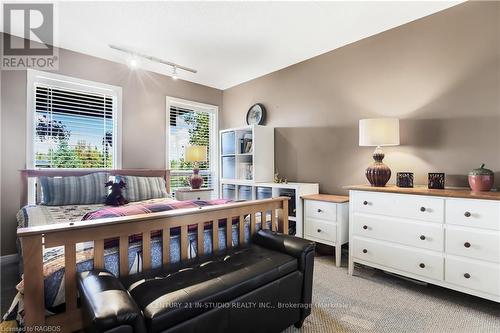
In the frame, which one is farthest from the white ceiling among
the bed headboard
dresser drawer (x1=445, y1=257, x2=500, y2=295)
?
dresser drawer (x1=445, y1=257, x2=500, y2=295)

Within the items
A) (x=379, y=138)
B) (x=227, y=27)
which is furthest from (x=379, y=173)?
(x=227, y=27)

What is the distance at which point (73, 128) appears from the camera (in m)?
3.37

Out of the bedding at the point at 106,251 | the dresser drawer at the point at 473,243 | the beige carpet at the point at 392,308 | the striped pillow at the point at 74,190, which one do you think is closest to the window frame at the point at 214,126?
the striped pillow at the point at 74,190

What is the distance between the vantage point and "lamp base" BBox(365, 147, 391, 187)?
2520mm

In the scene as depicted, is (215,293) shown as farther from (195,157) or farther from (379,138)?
(195,157)

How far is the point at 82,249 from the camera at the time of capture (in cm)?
145

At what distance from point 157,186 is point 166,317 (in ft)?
8.59

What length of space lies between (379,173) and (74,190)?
135 inches

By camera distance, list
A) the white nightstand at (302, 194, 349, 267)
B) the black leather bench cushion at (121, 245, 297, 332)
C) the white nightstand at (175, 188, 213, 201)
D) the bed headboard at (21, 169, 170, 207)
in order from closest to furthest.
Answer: the black leather bench cushion at (121, 245, 297, 332)
the white nightstand at (302, 194, 349, 267)
the bed headboard at (21, 169, 170, 207)
the white nightstand at (175, 188, 213, 201)

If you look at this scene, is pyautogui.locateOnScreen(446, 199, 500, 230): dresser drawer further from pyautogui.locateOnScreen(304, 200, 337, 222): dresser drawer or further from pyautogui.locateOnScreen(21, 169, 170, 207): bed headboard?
pyautogui.locateOnScreen(21, 169, 170, 207): bed headboard

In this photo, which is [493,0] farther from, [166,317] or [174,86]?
[174,86]

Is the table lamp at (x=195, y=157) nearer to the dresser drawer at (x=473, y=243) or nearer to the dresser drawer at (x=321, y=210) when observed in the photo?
the dresser drawer at (x=321, y=210)

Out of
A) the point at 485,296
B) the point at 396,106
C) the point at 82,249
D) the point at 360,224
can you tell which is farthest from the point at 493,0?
the point at 82,249

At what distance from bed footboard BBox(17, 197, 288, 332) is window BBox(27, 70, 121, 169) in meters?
2.49
